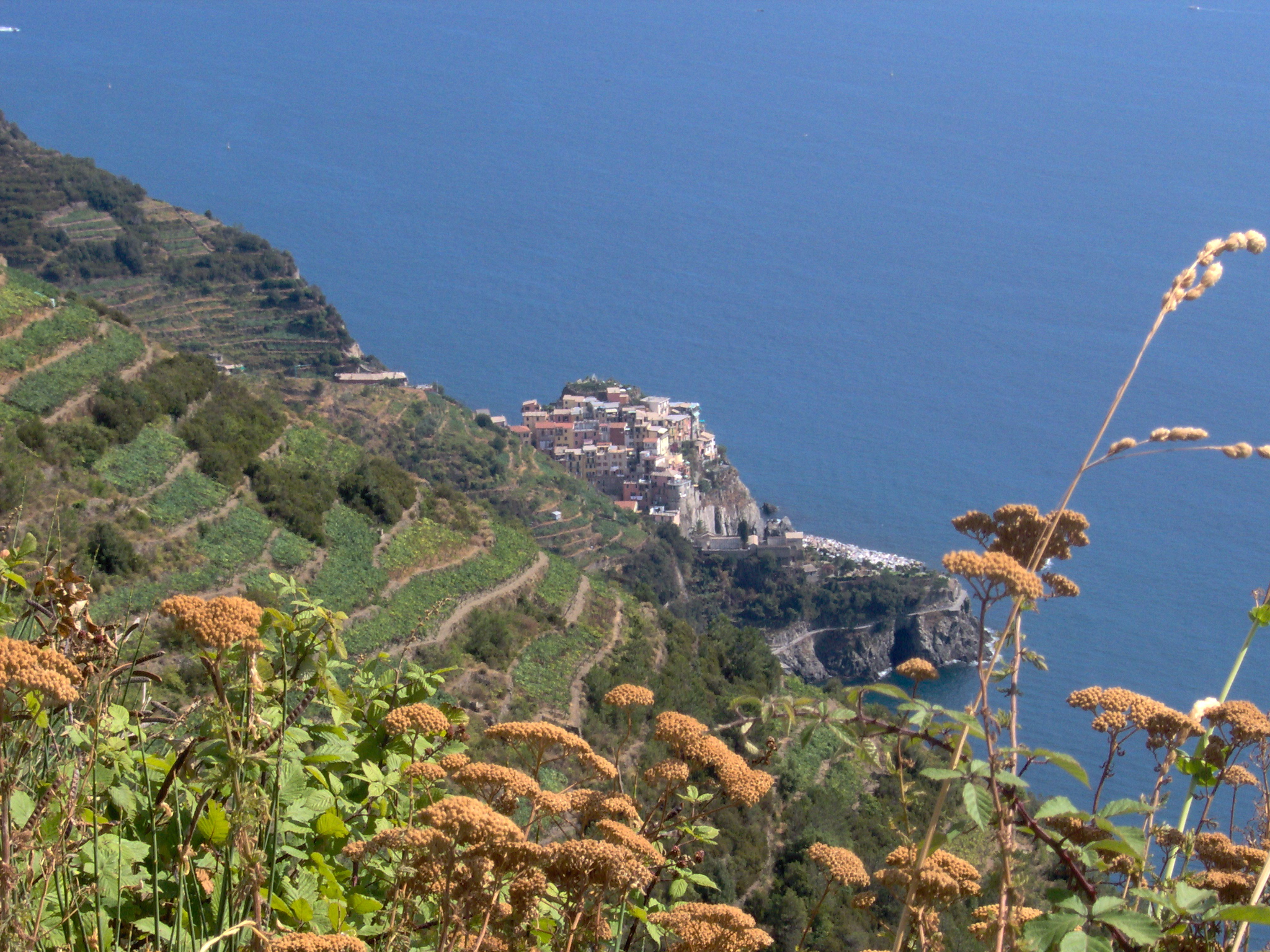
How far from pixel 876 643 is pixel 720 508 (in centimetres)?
1016

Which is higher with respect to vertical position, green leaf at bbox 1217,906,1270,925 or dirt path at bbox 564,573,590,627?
dirt path at bbox 564,573,590,627

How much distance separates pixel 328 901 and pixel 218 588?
1898 centimetres

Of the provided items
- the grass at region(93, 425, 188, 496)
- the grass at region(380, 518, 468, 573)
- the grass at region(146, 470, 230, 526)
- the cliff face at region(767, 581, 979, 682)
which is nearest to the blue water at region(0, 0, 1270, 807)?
the cliff face at region(767, 581, 979, 682)

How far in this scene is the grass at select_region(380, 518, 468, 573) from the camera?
2425 centimetres

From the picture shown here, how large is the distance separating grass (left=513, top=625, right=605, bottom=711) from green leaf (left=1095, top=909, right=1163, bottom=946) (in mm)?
20424

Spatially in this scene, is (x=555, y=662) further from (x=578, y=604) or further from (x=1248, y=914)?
(x=1248, y=914)

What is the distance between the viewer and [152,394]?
2316 cm

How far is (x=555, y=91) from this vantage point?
146 m

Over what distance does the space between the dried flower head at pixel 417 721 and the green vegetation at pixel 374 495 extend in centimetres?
2405

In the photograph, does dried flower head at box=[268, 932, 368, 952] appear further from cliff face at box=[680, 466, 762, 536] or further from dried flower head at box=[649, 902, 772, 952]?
cliff face at box=[680, 466, 762, 536]

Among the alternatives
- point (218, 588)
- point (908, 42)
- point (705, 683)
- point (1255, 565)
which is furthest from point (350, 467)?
point (908, 42)

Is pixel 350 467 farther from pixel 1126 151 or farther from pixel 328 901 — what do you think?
pixel 1126 151

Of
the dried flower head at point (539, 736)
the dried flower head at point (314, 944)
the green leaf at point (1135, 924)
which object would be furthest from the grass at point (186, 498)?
the green leaf at point (1135, 924)

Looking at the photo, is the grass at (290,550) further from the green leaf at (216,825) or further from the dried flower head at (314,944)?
the dried flower head at (314,944)
